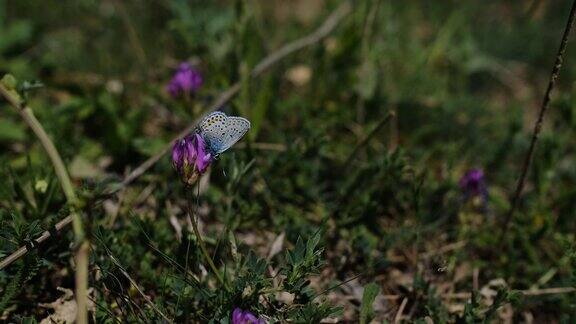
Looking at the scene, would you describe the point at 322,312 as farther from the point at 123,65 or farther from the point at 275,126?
the point at 123,65

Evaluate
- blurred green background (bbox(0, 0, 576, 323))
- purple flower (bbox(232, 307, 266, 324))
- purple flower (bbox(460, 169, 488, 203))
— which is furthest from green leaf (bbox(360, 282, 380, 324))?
purple flower (bbox(460, 169, 488, 203))

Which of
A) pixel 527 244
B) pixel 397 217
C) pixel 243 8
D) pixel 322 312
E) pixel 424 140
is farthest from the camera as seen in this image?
pixel 424 140

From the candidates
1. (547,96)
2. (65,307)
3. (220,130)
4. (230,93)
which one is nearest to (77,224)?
(220,130)

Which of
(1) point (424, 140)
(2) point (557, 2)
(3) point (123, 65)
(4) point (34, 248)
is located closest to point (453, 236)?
(1) point (424, 140)

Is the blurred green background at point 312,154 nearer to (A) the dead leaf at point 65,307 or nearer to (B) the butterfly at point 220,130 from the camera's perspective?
(A) the dead leaf at point 65,307

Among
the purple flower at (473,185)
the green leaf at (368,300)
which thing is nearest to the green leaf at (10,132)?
the green leaf at (368,300)

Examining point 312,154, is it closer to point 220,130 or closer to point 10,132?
point 220,130
